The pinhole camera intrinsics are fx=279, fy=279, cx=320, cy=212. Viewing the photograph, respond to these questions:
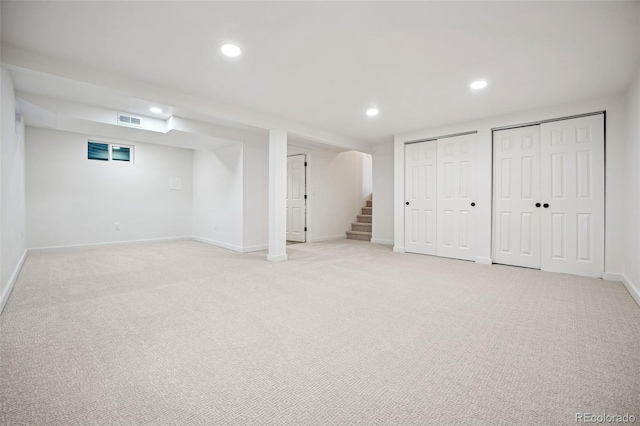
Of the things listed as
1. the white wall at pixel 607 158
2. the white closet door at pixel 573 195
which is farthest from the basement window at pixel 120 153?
the white closet door at pixel 573 195

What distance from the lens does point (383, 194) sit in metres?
6.92

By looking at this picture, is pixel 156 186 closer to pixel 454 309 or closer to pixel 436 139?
pixel 436 139

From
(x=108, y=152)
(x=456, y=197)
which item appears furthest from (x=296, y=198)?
(x=108, y=152)

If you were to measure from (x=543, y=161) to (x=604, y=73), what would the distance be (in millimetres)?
1365

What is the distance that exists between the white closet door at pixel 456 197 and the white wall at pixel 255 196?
3.57 meters

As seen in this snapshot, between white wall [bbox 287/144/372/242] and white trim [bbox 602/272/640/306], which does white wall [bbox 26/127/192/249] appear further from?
white trim [bbox 602/272/640/306]

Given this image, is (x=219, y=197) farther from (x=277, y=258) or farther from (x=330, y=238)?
(x=330, y=238)

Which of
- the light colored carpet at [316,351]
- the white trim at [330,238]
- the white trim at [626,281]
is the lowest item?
the light colored carpet at [316,351]

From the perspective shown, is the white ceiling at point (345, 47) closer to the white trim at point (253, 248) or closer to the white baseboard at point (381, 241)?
the white trim at point (253, 248)

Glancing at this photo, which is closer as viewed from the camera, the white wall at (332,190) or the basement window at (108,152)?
the basement window at (108,152)

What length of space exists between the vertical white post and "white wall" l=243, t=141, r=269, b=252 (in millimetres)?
1154

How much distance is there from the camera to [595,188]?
3.75m

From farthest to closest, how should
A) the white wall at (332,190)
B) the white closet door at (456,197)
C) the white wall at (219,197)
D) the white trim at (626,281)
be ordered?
1. the white wall at (332,190)
2. the white wall at (219,197)
3. the white closet door at (456,197)
4. the white trim at (626,281)

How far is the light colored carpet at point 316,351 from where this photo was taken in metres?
1.34
